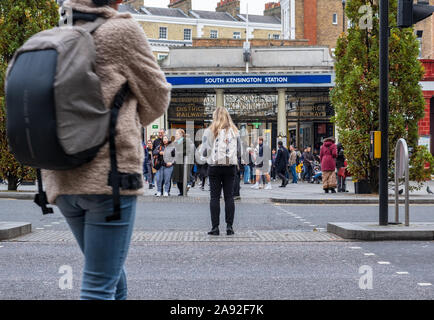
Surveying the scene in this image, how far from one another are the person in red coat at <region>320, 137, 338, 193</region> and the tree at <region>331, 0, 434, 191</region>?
1.70 meters

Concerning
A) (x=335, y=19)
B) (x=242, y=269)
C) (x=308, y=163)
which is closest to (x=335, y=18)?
(x=335, y=19)

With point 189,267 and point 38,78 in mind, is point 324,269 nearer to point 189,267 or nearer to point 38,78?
point 189,267

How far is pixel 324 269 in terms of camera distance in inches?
264

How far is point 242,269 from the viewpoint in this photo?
6.70 m

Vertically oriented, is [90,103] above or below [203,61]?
below

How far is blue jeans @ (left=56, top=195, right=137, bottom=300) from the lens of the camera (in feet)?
9.01

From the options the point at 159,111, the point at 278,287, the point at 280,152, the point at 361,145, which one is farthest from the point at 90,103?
the point at 280,152

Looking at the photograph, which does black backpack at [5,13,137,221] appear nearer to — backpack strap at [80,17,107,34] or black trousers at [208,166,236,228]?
backpack strap at [80,17,107,34]

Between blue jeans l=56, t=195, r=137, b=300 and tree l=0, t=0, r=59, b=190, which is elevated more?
tree l=0, t=0, r=59, b=190

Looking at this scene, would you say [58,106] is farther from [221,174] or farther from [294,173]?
[294,173]

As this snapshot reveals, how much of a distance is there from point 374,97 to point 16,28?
9675mm

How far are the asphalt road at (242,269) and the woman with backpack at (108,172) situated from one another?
2.65 m

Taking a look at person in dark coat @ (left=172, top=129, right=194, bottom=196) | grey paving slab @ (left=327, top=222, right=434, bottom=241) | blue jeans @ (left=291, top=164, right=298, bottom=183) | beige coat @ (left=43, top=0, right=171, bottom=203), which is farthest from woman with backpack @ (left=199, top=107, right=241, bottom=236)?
blue jeans @ (left=291, top=164, right=298, bottom=183)

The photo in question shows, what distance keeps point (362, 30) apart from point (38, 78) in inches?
645
